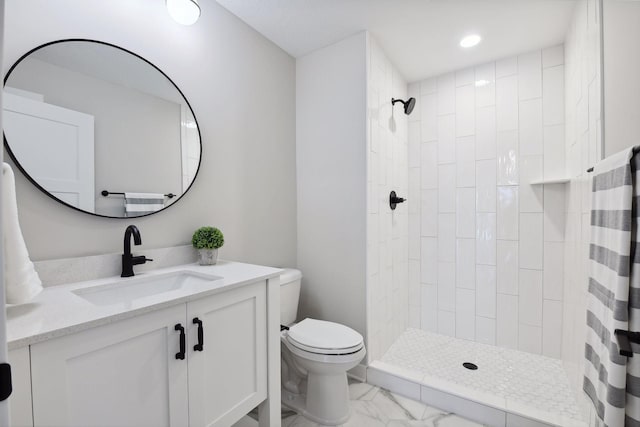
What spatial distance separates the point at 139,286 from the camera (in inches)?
50.2

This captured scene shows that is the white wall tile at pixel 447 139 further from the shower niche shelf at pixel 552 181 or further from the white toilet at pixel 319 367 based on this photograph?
the white toilet at pixel 319 367

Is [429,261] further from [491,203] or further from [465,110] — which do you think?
[465,110]

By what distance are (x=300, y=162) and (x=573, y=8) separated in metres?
1.92

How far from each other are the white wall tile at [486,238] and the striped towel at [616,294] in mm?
1263

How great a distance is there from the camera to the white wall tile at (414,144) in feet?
8.92

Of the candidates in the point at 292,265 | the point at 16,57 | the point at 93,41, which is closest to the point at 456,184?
the point at 292,265

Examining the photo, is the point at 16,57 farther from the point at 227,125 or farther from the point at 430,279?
the point at 430,279

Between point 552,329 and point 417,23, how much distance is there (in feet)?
7.75

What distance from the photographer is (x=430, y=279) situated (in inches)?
105

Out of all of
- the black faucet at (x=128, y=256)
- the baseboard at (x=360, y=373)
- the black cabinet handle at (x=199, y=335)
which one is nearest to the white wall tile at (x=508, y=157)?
the baseboard at (x=360, y=373)

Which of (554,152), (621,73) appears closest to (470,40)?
(554,152)

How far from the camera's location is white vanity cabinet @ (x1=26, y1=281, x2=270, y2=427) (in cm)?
75

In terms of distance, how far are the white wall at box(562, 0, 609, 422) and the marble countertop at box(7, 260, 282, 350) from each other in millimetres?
1685

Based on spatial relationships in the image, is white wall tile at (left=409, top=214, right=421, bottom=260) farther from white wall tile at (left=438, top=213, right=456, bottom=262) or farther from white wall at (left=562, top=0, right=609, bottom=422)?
white wall at (left=562, top=0, right=609, bottom=422)
